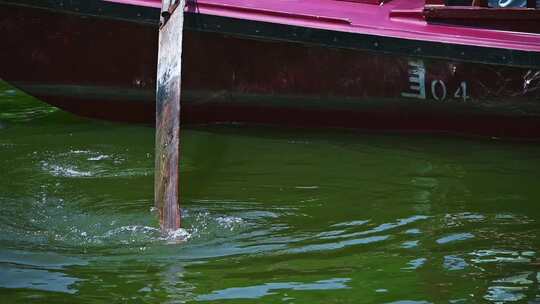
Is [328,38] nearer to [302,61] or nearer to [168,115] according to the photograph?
[302,61]

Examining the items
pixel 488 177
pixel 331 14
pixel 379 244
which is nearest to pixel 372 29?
pixel 331 14

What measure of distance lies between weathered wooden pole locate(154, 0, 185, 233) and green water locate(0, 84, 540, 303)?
0.40 ft

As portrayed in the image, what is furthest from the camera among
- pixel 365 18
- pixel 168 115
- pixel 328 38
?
pixel 365 18

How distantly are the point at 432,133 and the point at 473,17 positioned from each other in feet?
2.45

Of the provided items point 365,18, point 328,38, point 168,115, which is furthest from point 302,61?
point 168,115

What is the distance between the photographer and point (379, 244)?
4.30 meters

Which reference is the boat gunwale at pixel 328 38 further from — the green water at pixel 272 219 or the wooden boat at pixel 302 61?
the green water at pixel 272 219

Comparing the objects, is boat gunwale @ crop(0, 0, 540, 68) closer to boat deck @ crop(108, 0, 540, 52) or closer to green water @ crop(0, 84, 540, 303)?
boat deck @ crop(108, 0, 540, 52)

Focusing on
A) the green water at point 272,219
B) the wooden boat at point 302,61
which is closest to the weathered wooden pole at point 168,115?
the green water at point 272,219

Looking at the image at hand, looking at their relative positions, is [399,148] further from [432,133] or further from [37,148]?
[37,148]

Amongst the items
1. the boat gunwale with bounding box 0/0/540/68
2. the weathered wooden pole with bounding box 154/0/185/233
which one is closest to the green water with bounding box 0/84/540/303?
the weathered wooden pole with bounding box 154/0/185/233

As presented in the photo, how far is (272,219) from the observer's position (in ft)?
15.1

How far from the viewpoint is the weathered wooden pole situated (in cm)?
447

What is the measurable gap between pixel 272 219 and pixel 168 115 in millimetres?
831
